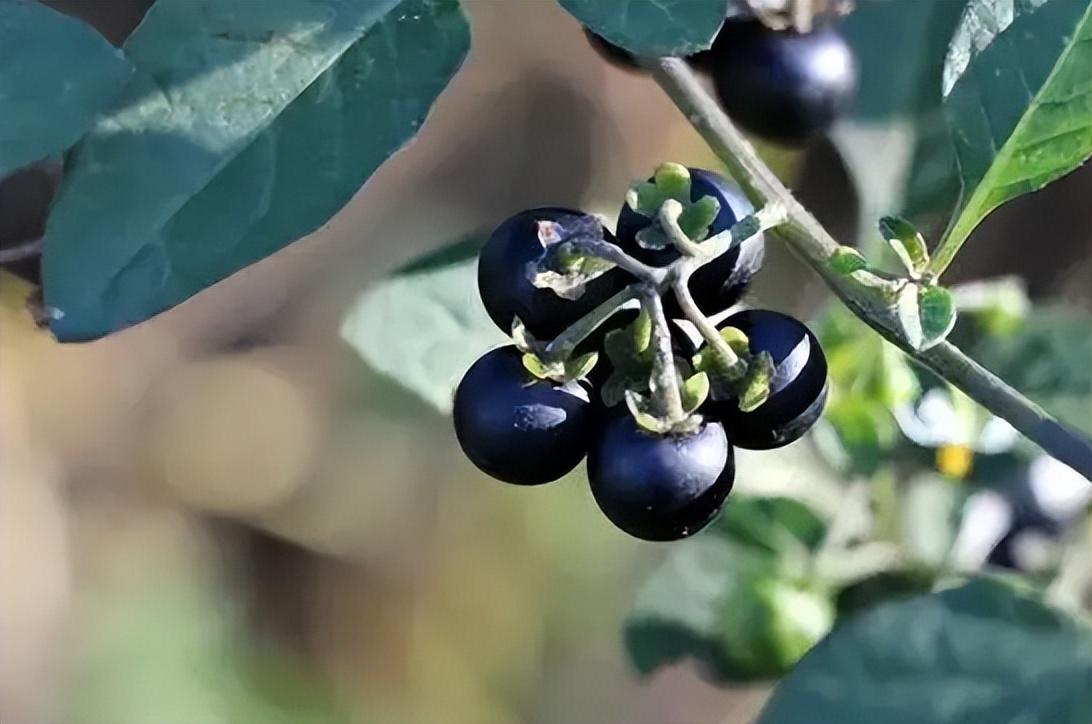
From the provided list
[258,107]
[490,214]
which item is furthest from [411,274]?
[490,214]

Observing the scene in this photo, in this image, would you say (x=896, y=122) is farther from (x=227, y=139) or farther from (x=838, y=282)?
(x=227, y=139)

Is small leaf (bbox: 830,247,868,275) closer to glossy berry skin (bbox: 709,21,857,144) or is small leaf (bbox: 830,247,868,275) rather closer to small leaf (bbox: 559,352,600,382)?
small leaf (bbox: 559,352,600,382)

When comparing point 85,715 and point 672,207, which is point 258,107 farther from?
point 85,715

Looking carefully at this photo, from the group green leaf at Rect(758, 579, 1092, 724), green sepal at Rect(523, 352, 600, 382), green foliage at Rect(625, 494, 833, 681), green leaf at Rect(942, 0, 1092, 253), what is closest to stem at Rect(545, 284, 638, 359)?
green sepal at Rect(523, 352, 600, 382)

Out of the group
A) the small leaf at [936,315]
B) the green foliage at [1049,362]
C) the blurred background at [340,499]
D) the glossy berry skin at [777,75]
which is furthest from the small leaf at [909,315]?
the blurred background at [340,499]

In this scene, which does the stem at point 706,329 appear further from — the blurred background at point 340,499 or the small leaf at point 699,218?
the blurred background at point 340,499

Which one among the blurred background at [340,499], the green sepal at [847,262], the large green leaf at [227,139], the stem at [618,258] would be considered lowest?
the blurred background at [340,499]

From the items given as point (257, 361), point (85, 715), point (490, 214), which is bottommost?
point (85, 715)

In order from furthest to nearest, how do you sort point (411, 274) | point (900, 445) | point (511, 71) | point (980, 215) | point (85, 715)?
point (511, 71)
point (85, 715)
point (900, 445)
point (411, 274)
point (980, 215)
